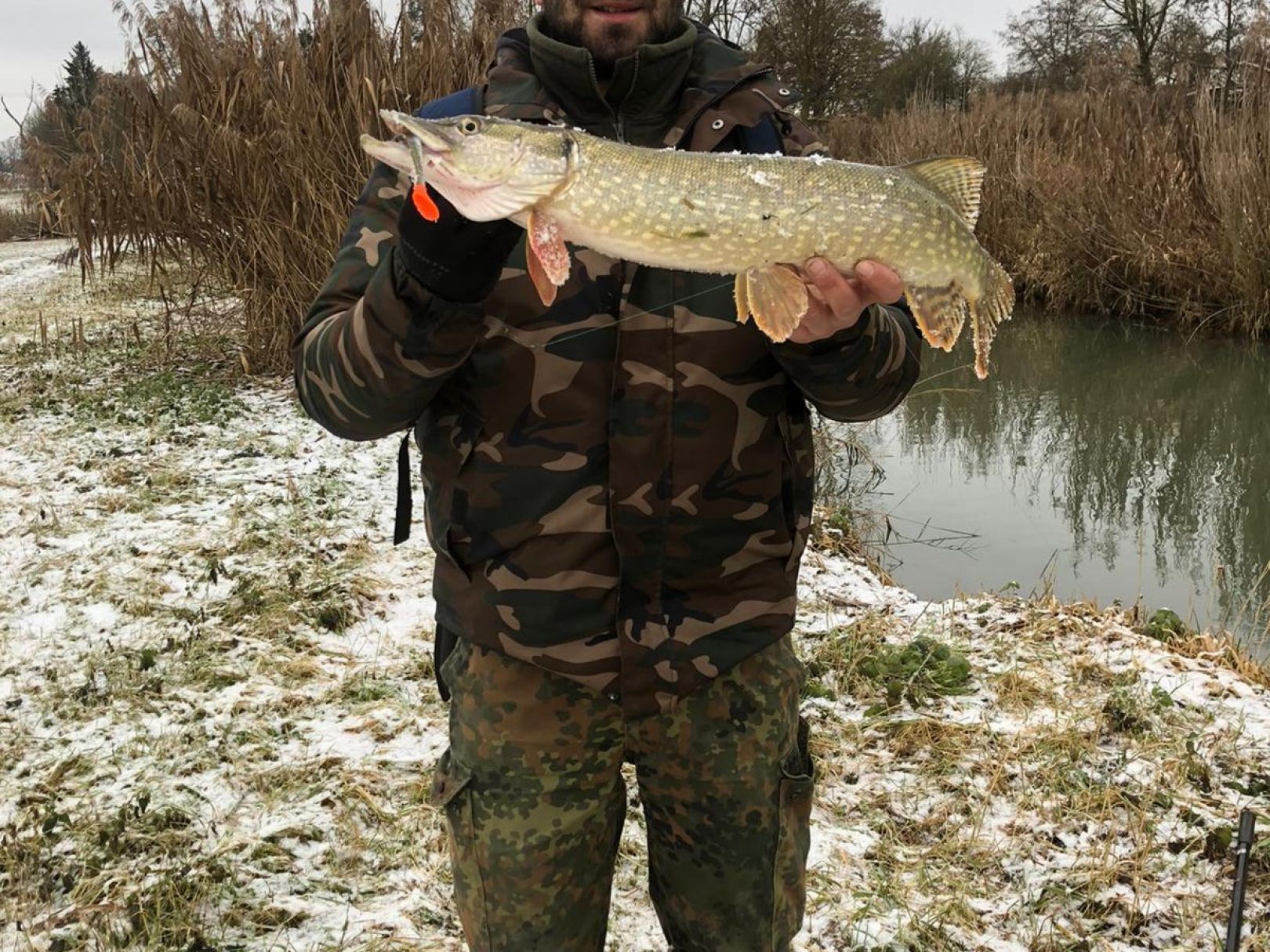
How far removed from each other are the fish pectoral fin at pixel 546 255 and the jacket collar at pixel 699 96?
31 cm

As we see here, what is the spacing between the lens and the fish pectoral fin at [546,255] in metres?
1.52

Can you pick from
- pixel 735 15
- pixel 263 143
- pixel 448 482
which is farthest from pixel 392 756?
pixel 735 15

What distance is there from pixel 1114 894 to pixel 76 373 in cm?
852

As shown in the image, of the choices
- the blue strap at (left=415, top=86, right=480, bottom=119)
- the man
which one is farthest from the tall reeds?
the man

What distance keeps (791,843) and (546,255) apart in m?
1.13

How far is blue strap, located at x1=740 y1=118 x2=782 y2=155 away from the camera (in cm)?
179

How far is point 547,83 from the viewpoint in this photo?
180cm

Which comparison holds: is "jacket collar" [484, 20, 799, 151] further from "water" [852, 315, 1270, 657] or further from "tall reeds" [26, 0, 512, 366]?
"tall reeds" [26, 0, 512, 366]

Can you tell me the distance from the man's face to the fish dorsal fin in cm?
54

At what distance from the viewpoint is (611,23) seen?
177cm

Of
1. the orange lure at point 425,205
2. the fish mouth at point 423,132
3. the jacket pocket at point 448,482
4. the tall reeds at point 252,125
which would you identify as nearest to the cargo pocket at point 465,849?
the jacket pocket at point 448,482

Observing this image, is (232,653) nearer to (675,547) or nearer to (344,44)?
(675,547)

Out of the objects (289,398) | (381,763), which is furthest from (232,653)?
(289,398)

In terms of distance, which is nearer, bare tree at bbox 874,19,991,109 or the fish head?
the fish head
